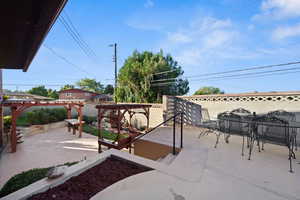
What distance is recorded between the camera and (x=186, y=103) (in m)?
6.06

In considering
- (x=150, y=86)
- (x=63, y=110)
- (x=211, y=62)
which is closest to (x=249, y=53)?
(x=211, y=62)

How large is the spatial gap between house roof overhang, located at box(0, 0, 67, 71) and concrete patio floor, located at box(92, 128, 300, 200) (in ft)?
6.29

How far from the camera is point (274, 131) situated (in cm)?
256

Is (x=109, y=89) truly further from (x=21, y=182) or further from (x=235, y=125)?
(x=235, y=125)

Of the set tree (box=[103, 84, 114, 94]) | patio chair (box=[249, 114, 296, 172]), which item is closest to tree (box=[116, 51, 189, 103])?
patio chair (box=[249, 114, 296, 172])

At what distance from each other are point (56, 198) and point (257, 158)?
137 inches

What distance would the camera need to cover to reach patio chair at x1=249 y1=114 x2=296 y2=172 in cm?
236

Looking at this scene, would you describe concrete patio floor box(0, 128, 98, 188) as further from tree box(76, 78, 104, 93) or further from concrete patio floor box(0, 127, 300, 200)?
tree box(76, 78, 104, 93)

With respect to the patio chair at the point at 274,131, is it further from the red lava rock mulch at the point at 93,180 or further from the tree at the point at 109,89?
the tree at the point at 109,89

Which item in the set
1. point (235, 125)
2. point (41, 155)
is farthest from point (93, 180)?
→ point (41, 155)

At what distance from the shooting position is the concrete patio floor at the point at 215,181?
5.15 ft

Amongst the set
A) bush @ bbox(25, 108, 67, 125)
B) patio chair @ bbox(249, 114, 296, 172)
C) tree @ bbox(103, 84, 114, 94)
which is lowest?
bush @ bbox(25, 108, 67, 125)

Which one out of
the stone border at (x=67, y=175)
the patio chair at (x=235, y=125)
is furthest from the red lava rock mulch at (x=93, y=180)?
the patio chair at (x=235, y=125)

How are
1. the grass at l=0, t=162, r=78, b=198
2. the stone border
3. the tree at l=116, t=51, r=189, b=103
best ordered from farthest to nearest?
the tree at l=116, t=51, r=189, b=103
the grass at l=0, t=162, r=78, b=198
the stone border
